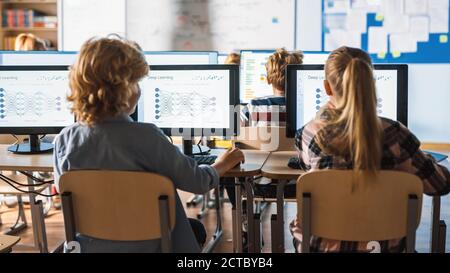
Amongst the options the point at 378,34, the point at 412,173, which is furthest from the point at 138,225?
the point at 378,34

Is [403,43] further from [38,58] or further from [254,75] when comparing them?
[38,58]

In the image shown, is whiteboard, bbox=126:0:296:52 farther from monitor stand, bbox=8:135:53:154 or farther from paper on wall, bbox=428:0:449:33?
monitor stand, bbox=8:135:53:154

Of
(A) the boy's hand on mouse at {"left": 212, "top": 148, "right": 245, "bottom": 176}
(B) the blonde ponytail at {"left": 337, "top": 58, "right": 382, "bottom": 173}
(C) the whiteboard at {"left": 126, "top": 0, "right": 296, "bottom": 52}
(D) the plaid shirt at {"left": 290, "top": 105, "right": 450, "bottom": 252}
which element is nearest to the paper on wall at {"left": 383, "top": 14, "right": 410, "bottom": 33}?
(C) the whiteboard at {"left": 126, "top": 0, "right": 296, "bottom": 52}

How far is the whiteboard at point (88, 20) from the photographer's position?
6.61 meters

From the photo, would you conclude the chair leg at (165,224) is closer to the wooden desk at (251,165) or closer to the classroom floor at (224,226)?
the wooden desk at (251,165)

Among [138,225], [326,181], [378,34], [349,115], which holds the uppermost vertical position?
[378,34]

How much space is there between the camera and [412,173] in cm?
184

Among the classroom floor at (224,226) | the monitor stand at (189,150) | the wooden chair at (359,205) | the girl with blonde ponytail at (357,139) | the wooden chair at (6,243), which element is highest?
the girl with blonde ponytail at (357,139)

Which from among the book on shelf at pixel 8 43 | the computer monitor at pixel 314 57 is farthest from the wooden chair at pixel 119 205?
the book on shelf at pixel 8 43

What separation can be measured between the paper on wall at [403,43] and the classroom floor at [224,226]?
195cm

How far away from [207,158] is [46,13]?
16.6 feet

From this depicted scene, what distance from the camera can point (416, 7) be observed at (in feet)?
18.9

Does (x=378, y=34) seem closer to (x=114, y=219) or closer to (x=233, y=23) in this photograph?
(x=233, y=23)

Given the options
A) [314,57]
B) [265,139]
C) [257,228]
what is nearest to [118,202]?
[257,228]
